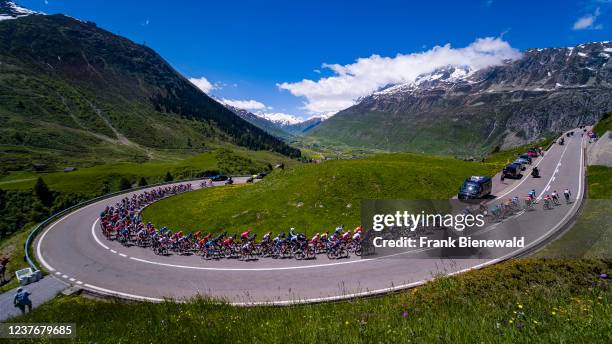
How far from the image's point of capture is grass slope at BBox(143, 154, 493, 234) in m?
37.9

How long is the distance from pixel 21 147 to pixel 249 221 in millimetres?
158034

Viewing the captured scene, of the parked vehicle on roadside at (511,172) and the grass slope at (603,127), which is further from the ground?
the grass slope at (603,127)

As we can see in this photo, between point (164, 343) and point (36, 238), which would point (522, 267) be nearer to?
point (164, 343)

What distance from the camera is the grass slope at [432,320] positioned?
5195mm

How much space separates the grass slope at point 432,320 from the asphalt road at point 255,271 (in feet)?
22.9

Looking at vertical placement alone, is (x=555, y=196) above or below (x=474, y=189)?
below

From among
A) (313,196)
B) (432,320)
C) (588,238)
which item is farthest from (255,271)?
(588,238)

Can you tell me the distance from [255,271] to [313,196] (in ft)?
55.8

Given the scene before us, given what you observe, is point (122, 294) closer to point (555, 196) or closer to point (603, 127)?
point (555, 196)

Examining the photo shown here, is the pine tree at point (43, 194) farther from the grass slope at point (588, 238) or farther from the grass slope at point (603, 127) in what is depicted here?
the grass slope at point (603, 127)

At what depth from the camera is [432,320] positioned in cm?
657

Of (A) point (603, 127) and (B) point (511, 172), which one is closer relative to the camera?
(B) point (511, 172)

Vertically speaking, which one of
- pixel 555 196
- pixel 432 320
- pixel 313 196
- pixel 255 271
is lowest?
pixel 255 271

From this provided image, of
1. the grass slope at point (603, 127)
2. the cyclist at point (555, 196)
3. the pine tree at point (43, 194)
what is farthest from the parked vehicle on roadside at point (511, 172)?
the pine tree at point (43, 194)
